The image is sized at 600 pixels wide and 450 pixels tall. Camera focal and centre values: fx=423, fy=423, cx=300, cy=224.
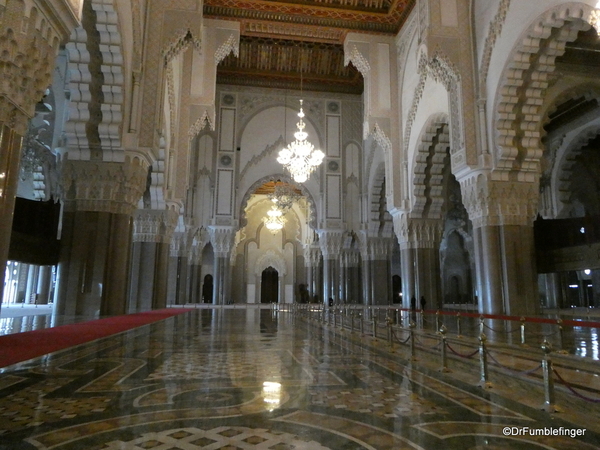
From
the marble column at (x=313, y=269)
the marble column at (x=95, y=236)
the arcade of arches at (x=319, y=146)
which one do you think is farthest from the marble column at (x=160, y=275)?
the marble column at (x=313, y=269)

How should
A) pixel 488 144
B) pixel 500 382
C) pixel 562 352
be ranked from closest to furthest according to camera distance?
pixel 500 382 < pixel 562 352 < pixel 488 144

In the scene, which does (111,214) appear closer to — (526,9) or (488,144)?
(488,144)

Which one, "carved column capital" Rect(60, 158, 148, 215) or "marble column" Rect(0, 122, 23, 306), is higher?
"carved column capital" Rect(60, 158, 148, 215)

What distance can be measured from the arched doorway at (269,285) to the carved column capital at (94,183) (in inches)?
720

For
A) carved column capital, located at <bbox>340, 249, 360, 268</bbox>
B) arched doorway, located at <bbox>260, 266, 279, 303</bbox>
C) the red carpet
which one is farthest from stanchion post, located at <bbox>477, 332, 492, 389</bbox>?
arched doorway, located at <bbox>260, 266, 279, 303</bbox>

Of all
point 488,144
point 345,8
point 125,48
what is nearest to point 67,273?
point 125,48

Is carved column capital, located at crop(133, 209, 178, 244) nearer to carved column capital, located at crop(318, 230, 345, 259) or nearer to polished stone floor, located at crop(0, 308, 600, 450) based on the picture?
carved column capital, located at crop(318, 230, 345, 259)

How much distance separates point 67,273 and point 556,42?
9.68 metres

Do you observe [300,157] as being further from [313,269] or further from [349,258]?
[313,269]

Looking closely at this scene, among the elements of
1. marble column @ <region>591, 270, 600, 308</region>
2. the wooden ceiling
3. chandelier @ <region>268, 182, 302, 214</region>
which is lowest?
marble column @ <region>591, 270, 600, 308</region>

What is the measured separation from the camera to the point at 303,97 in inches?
691

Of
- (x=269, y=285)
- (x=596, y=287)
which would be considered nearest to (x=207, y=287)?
(x=269, y=285)

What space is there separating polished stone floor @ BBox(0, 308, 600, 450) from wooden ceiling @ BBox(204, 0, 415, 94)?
39.5ft

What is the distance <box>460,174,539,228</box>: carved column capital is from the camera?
872cm
